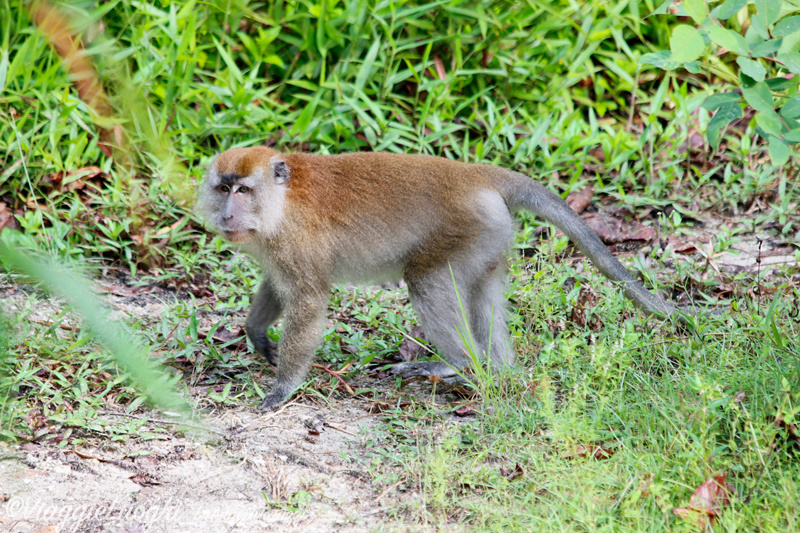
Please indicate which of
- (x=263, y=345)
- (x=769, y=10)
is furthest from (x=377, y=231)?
(x=769, y=10)

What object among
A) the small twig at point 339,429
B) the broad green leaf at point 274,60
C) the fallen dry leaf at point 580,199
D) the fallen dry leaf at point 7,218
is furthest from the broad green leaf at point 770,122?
the fallen dry leaf at point 7,218

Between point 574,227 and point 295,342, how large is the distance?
1808 millimetres

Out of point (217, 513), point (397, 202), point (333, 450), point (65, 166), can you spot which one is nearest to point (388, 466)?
point (333, 450)

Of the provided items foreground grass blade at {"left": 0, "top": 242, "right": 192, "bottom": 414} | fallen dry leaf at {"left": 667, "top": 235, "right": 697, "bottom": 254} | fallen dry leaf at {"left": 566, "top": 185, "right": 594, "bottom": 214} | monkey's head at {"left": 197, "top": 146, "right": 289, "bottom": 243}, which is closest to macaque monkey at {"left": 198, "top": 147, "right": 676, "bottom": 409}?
monkey's head at {"left": 197, "top": 146, "right": 289, "bottom": 243}

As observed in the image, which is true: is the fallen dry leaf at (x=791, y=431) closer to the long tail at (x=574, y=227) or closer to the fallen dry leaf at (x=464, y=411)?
the long tail at (x=574, y=227)

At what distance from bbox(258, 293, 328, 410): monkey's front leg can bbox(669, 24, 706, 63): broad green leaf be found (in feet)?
8.04

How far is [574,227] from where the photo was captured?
4.88 metres

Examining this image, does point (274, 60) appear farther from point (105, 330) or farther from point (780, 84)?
point (105, 330)

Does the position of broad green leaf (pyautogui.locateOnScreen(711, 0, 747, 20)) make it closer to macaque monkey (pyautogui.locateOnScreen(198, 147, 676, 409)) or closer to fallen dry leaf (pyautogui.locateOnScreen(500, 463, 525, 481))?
macaque monkey (pyautogui.locateOnScreen(198, 147, 676, 409))

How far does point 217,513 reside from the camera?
3580 millimetres

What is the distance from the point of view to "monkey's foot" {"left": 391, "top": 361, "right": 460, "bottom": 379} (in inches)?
204

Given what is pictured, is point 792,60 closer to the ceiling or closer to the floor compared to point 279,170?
closer to the ceiling

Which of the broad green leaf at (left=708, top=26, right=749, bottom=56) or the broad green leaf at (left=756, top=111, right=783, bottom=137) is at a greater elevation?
the broad green leaf at (left=708, top=26, right=749, bottom=56)

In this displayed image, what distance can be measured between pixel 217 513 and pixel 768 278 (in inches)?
161
